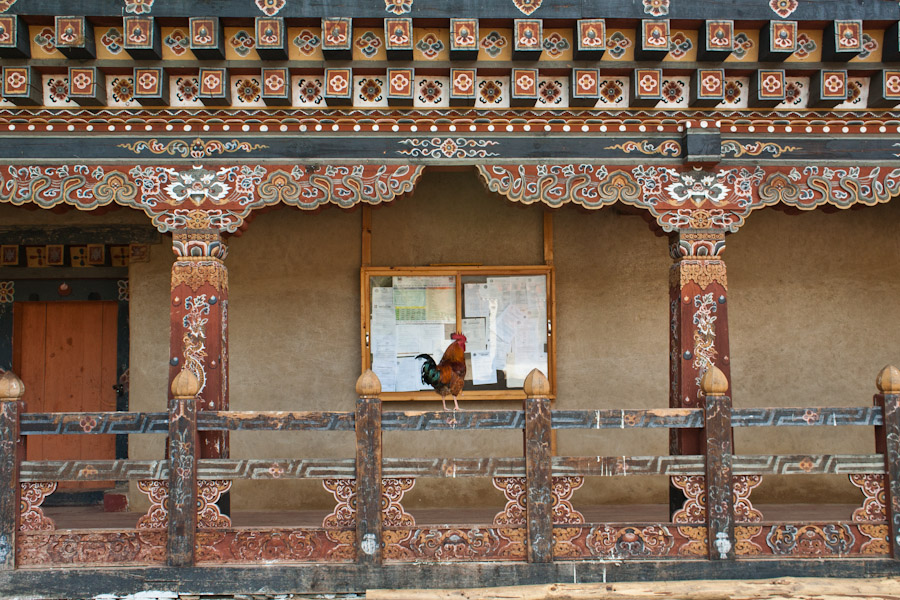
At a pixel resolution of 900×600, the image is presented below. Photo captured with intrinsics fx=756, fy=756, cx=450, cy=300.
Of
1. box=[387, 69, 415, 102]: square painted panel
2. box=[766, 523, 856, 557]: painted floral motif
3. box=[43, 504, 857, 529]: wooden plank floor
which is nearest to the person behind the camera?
box=[766, 523, 856, 557]: painted floral motif

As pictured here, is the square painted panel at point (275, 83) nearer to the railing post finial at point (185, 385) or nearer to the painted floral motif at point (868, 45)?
the railing post finial at point (185, 385)

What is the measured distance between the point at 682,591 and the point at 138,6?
14.9 ft

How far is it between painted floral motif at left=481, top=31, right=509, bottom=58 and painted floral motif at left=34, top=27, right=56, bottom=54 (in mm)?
2597

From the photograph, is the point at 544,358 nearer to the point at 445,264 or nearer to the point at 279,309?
the point at 445,264

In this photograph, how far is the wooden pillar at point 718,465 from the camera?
13.8 feet

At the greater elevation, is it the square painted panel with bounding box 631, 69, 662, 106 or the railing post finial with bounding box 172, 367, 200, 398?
the square painted panel with bounding box 631, 69, 662, 106

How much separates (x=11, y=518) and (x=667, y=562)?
3.62m

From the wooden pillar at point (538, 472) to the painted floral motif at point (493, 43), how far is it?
1.99 meters

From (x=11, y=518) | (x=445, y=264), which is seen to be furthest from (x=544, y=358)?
(x=11, y=518)

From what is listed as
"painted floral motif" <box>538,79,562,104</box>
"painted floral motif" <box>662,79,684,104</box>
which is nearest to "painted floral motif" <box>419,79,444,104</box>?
"painted floral motif" <box>538,79,562,104</box>

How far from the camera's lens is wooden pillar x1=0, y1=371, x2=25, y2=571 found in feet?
13.5

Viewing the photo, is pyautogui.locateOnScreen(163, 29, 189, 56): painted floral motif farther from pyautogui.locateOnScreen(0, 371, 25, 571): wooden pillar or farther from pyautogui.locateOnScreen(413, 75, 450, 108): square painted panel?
pyautogui.locateOnScreen(0, 371, 25, 571): wooden pillar

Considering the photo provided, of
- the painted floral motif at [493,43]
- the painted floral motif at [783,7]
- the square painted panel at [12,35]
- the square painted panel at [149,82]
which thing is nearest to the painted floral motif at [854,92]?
the painted floral motif at [783,7]

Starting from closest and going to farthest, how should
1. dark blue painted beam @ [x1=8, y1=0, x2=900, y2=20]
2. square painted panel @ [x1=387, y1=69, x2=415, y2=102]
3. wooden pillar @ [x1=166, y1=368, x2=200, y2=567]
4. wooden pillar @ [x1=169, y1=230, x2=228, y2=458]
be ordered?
wooden pillar @ [x1=166, y1=368, x2=200, y2=567] → dark blue painted beam @ [x1=8, y1=0, x2=900, y2=20] → wooden pillar @ [x1=169, y1=230, x2=228, y2=458] → square painted panel @ [x1=387, y1=69, x2=415, y2=102]
